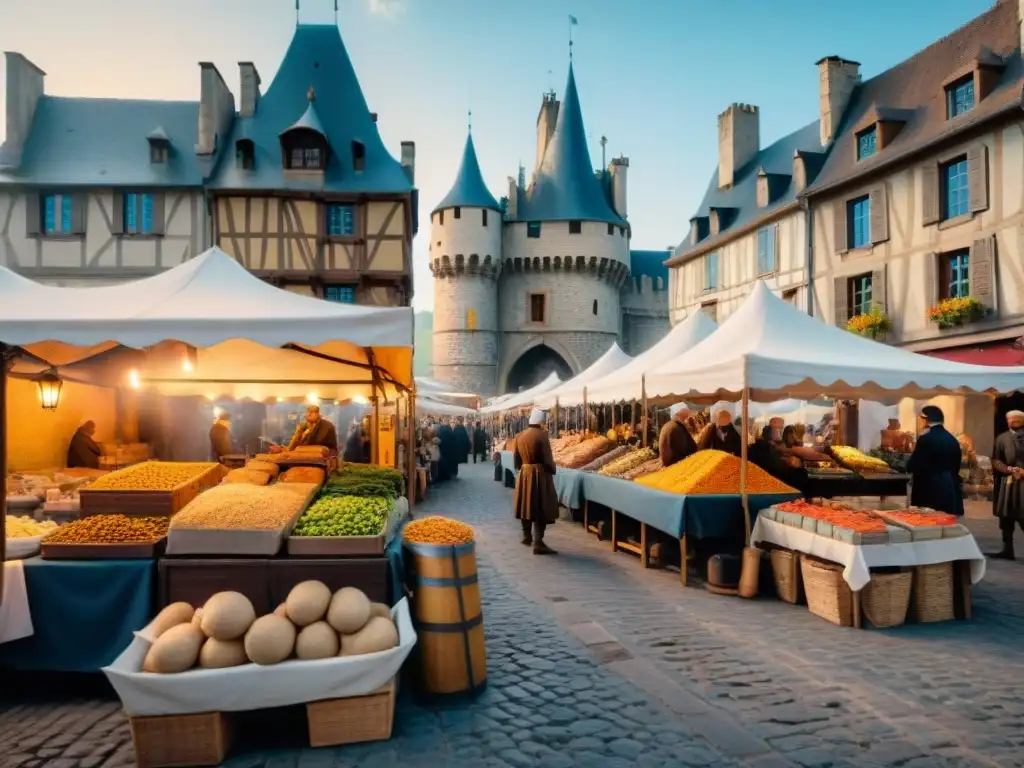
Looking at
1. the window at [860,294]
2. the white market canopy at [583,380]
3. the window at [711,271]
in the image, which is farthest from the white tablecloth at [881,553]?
the window at [711,271]

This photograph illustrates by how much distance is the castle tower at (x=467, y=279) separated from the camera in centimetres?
3788

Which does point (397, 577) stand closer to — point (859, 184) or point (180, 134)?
point (859, 184)

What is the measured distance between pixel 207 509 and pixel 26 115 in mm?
22360

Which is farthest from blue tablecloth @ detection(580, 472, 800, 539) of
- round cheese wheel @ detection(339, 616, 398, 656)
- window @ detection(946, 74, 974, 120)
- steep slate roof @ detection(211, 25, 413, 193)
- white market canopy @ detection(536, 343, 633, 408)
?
steep slate roof @ detection(211, 25, 413, 193)

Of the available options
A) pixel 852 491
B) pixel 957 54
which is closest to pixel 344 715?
pixel 852 491

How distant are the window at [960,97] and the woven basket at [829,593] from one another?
46.3 ft

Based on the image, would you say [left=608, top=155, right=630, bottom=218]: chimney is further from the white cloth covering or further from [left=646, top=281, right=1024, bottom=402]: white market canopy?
the white cloth covering

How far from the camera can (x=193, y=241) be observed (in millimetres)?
20516

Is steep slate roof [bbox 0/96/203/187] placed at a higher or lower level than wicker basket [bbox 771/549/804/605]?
higher

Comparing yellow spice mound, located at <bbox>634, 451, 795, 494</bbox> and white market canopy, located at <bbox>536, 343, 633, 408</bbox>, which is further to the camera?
white market canopy, located at <bbox>536, 343, 633, 408</bbox>

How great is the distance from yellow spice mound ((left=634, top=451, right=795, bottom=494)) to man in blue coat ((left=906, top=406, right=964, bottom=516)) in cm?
140

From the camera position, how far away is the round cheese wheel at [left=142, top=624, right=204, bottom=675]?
3213mm

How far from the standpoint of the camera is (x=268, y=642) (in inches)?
130

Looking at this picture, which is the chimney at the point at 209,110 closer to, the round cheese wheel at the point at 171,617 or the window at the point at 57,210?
the window at the point at 57,210
